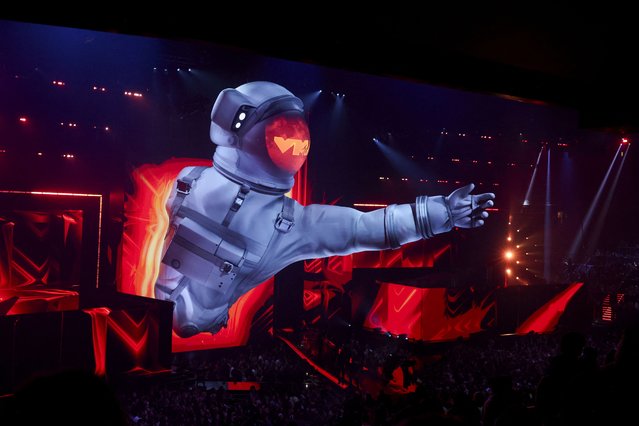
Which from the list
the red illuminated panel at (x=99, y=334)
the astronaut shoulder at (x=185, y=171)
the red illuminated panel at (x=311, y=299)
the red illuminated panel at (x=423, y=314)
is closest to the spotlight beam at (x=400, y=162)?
the red illuminated panel at (x=423, y=314)

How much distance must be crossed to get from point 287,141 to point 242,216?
1964mm

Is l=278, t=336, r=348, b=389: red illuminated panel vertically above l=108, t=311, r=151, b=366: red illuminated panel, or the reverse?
l=108, t=311, r=151, b=366: red illuminated panel

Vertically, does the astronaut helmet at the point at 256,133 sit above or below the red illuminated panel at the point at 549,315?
above

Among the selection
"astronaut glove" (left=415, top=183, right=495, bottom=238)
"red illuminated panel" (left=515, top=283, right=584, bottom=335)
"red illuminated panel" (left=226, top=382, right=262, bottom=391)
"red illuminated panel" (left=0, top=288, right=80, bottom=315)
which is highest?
"astronaut glove" (left=415, top=183, right=495, bottom=238)

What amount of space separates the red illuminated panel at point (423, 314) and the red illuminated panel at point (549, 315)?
1.64 m

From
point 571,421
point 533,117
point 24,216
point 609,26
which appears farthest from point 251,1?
point 533,117

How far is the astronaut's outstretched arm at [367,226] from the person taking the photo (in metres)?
11.4

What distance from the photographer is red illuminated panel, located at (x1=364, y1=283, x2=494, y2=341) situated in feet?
50.6

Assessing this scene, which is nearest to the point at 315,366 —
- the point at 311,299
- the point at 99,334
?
the point at 311,299

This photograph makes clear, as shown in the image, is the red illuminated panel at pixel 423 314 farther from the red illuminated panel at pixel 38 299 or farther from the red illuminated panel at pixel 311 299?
the red illuminated panel at pixel 38 299

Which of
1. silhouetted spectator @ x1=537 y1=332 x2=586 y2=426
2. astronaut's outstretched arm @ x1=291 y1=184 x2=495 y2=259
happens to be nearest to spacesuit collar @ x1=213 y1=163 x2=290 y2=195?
astronaut's outstretched arm @ x1=291 y1=184 x2=495 y2=259

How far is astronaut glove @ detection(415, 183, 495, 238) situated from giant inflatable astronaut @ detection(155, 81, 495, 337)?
63 mm

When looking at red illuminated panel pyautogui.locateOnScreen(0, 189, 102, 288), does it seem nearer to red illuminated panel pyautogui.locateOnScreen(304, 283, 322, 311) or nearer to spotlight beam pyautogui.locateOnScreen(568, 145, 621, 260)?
red illuminated panel pyautogui.locateOnScreen(304, 283, 322, 311)

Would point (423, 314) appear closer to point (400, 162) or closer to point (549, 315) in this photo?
point (549, 315)
